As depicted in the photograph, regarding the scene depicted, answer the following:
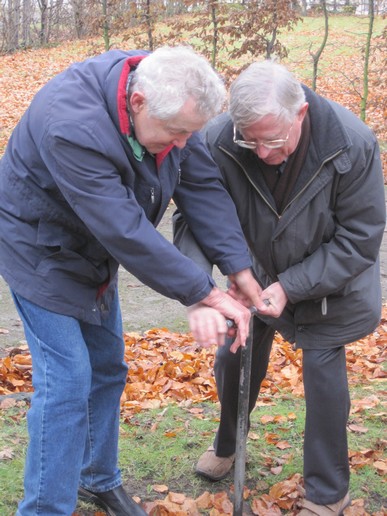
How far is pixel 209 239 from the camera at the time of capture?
3.00 m

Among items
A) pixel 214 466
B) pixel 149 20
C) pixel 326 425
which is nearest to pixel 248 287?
pixel 326 425

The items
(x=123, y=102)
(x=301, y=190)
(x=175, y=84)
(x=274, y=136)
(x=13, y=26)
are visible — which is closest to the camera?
(x=175, y=84)

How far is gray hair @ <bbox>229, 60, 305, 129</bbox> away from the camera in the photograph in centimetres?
265

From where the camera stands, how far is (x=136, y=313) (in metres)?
6.99

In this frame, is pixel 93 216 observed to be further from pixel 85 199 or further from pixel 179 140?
pixel 179 140

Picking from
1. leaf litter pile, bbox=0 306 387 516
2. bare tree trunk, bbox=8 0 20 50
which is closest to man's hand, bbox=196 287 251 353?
leaf litter pile, bbox=0 306 387 516

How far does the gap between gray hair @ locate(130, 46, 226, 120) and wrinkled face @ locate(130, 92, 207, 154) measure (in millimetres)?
21

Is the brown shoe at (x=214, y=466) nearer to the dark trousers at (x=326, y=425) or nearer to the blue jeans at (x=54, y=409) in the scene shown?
the dark trousers at (x=326, y=425)

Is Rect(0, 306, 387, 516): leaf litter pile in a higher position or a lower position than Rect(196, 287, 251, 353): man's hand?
lower

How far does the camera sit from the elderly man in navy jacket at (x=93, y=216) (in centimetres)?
236

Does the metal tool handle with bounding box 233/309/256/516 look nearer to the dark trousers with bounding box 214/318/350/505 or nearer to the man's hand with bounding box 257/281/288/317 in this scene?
the man's hand with bounding box 257/281/288/317

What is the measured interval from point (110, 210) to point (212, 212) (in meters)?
0.68

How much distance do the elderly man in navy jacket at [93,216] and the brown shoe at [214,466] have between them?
1.01m

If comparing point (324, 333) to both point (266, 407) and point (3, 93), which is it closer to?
point (266, 407)
